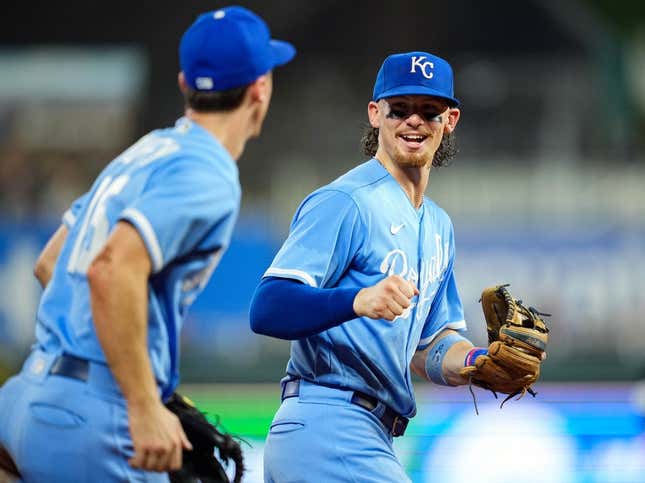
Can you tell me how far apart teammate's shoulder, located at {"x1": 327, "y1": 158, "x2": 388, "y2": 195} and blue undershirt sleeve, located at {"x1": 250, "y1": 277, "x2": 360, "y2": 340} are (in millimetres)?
377

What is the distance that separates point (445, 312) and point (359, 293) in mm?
982

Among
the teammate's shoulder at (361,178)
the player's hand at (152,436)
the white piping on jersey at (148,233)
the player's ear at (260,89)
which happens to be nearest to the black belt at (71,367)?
the player's hand at (152,436)

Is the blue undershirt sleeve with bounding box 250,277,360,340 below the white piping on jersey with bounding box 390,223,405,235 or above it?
below

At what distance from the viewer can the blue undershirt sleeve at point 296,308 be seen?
9.75 feet

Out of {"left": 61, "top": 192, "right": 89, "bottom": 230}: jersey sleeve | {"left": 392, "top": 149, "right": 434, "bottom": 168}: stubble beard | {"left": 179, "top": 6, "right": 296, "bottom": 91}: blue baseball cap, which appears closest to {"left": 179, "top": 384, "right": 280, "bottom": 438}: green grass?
{"left": 392, "top": 149, "right": 434, "bottom": 168}: stubble beard

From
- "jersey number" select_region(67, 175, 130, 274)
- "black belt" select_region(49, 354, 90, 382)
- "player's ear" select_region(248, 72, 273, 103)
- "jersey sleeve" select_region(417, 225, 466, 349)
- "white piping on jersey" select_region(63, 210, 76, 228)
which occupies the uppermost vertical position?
"player's ear" select_region(248, 72, 273, 103)

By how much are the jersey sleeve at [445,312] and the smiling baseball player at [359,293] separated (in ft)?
0.28

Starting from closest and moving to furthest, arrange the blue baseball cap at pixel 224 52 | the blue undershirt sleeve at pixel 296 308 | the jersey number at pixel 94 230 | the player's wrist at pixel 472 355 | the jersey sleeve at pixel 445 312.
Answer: the jersey number at pixel 94 230 < the blue baseball cap at pixel 224 52 < the blue undershirt sleeve at pixel 296 308 < the player's wrist at pixel 472 355 < the jersey sleeve at pixel 445 312

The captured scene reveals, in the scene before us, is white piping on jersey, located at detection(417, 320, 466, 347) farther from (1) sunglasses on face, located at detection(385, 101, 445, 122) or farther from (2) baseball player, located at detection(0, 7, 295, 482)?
(2) baseball player, located at detection(0, 7, 295, 482)

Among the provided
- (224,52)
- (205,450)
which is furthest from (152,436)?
(224,52)

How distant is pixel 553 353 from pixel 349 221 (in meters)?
6.90

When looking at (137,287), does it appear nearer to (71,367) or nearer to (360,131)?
(71,367)

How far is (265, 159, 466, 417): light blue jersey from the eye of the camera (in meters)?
3.24

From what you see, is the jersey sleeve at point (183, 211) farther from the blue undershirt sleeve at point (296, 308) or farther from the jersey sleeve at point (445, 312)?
the jersey sleeve at point (445, 312)
